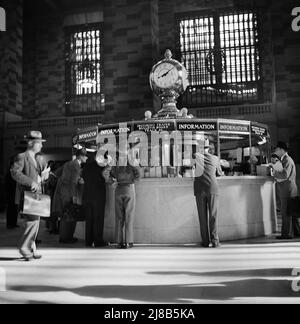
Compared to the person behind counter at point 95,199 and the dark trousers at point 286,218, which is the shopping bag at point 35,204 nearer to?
the person behind counter at point 95,199

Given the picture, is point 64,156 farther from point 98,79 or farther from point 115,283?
point 115,283

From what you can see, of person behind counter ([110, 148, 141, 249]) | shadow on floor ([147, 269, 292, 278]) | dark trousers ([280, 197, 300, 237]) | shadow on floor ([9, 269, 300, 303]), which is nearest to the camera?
shadow on floor ([9, 269, 300, 303])

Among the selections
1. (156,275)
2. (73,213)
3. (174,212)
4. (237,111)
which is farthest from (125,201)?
(237,111)

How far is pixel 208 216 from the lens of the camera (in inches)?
253

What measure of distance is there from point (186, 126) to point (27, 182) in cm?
330

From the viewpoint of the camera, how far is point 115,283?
3.99m

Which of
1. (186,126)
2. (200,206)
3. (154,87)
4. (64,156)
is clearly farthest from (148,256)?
(64,156)

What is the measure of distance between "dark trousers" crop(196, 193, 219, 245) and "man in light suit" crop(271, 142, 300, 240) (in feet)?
4.97

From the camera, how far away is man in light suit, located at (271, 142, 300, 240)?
7023 millimetres

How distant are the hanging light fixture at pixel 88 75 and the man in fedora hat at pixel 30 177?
1659cm

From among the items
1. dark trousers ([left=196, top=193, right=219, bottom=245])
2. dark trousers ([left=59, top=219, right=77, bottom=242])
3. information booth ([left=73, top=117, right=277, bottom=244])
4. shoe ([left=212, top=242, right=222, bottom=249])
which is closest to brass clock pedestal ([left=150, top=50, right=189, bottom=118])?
information booth ([left=73, top=117, right=277, bottom=244])

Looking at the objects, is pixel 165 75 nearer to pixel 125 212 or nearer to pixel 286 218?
pixel 125 212

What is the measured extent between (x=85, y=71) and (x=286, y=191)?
17.0 metres

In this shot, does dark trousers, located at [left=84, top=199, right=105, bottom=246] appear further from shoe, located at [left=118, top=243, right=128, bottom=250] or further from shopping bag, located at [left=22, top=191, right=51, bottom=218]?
shopping bag, located at [left=22, top=191, right=51, bottom=218]
